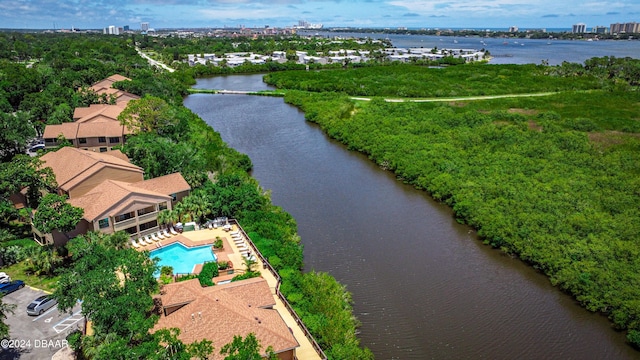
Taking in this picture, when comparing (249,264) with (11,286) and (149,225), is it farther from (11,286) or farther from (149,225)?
(11,286)

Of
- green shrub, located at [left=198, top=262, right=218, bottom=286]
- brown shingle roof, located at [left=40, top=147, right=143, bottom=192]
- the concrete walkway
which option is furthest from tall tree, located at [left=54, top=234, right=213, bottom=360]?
brown shingle roof, located at [left=40, top=147, right=143, bottom=192]

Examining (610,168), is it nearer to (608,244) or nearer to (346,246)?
(608,244)

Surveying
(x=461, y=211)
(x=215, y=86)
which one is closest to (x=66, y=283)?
(x=461, y=211)

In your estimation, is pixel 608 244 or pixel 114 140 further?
pixel 114 140

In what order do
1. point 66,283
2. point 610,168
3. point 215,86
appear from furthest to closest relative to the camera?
point 215,86 → point 610,168 → point 66,283

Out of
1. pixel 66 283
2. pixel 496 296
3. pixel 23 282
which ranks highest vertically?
pixel 66 283

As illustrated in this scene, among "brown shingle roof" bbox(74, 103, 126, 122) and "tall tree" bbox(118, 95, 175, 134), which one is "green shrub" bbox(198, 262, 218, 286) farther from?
"brown shingle roof" bbox(74, 103, 126, 122)

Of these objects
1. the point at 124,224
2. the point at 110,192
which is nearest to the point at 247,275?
the point at 124,224
